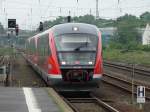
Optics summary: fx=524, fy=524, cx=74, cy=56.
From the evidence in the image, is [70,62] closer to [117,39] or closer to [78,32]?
[78,32]

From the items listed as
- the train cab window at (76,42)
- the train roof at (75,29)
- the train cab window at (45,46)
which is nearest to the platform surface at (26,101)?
the train cab window at (76,42)

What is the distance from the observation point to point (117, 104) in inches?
701

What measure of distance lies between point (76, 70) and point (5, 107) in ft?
→ 21.7

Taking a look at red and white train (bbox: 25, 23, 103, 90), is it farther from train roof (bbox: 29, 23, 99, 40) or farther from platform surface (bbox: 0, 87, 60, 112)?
platform surface (bbox: 0, 87, 60, 112)

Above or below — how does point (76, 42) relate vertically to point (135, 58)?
above

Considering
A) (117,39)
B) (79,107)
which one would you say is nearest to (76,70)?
(79,107)

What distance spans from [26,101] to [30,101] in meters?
0.13

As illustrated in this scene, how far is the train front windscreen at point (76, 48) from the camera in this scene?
20.2 m

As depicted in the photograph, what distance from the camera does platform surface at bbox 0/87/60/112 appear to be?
524 inches

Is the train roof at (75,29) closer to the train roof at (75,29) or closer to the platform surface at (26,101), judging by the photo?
the train roof at (75,29)

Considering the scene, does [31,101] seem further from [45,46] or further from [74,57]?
[45,46]

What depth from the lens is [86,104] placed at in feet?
59.3

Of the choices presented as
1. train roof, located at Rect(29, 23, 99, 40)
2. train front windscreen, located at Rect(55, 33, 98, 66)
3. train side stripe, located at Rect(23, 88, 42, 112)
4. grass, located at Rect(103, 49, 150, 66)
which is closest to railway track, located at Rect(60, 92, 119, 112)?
train side stripe, located at Rect(23, 88, 42, 112)

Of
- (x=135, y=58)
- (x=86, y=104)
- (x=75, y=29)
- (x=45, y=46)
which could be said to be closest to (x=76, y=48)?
Result: (x=75, y=29)
